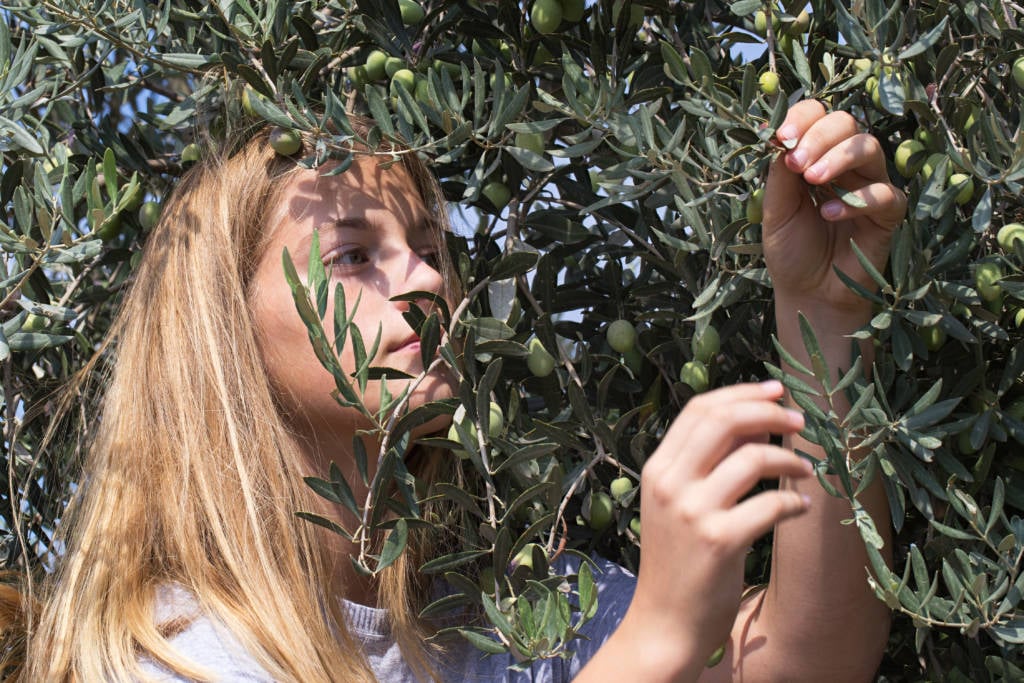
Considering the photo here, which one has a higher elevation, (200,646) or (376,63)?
(376,63)

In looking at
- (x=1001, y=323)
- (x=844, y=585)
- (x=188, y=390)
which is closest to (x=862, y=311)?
(x=1001, y=323)

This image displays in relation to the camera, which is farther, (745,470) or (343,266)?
(343,266)

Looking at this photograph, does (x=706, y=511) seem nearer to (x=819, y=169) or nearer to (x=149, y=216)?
(x=819, y=169)

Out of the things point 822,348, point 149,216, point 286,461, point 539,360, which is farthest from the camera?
point 149,216

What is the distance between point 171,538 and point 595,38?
87cm

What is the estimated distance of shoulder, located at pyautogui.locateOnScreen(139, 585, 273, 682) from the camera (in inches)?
54.6

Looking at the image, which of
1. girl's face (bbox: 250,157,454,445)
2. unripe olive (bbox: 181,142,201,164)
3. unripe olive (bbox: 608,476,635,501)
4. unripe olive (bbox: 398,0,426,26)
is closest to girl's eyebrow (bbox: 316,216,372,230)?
girl's face (bbox: 250,157,454,445)

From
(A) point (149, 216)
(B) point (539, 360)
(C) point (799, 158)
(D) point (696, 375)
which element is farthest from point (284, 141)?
(C) point (799, 158)

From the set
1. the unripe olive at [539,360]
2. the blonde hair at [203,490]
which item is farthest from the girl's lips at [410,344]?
the blonde hair at [203,490]

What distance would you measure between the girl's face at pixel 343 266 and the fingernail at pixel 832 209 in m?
0.50

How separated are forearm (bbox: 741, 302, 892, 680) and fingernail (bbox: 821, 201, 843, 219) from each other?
134 mm

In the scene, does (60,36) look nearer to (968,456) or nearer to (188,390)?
(188,390)

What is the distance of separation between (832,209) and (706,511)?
43cm

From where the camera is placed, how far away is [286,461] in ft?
5.32
